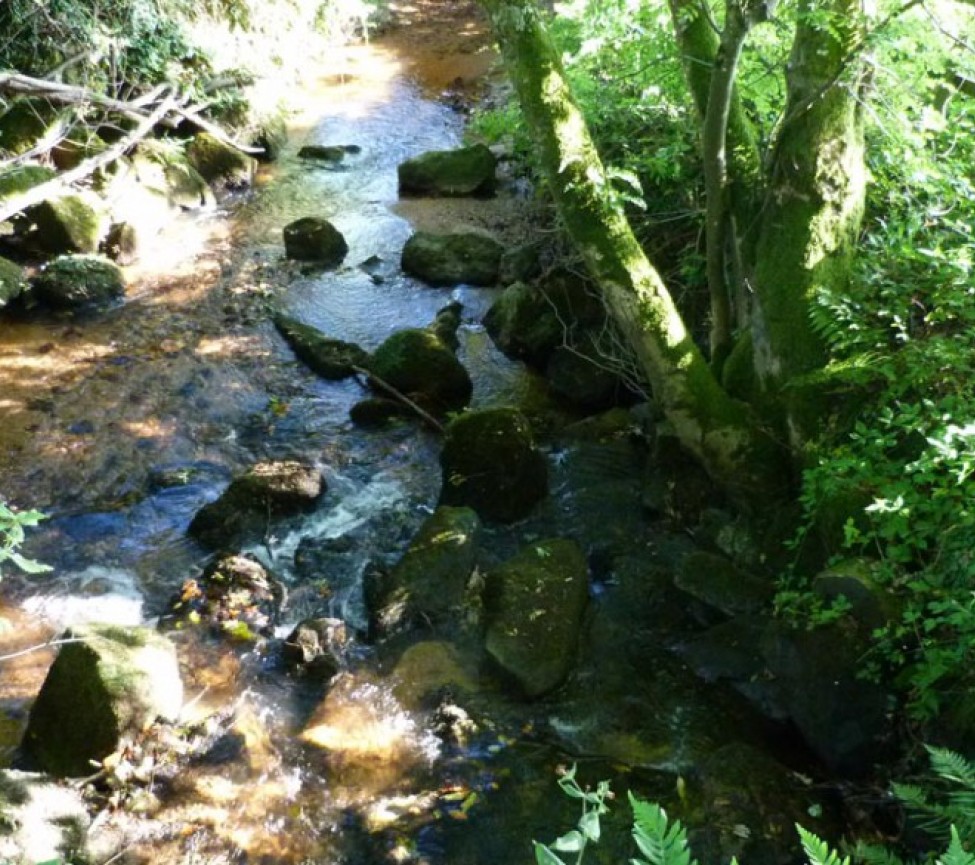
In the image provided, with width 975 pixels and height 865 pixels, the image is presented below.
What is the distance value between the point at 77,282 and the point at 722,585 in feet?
24.0

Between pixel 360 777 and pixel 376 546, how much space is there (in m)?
2.01

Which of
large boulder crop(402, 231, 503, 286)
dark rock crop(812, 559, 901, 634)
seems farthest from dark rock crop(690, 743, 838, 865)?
large boulder crop(402, 231, 503, 286)

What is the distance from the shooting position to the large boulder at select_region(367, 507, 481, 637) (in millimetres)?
5426

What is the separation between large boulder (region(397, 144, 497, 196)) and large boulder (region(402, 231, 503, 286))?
2232 mm

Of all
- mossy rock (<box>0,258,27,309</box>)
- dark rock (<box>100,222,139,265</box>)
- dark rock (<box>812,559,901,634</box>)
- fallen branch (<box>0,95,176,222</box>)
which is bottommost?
dark rock (<box>100,222,139,265</box>)

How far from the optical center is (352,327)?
9.15 metres

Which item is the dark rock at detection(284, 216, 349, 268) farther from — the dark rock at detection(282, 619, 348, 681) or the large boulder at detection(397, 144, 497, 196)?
the dark rock at detection(282, 619, 348, 681)

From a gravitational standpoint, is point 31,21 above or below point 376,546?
above

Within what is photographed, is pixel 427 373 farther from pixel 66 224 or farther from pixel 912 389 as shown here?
pixel 66 224

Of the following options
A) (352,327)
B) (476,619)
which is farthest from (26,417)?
(476,619)

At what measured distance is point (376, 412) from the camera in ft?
24.9

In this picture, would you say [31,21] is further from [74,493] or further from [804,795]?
[804,795]

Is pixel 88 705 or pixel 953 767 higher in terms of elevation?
pixel 953 767

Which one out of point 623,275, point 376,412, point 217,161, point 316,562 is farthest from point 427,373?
point 217,161
